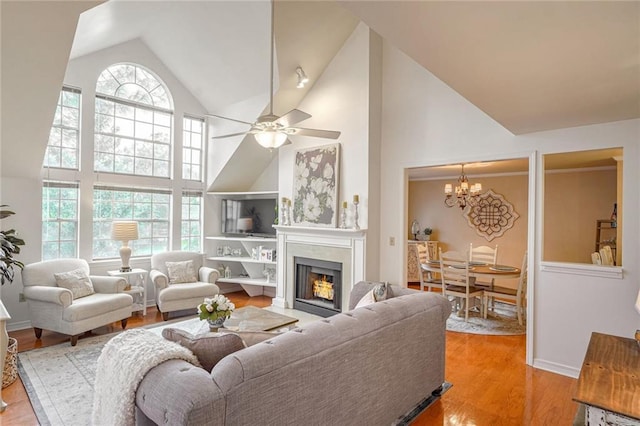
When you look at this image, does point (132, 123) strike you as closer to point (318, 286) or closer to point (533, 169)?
point (318, 286)

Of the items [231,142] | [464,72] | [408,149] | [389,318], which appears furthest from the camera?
[231,142]

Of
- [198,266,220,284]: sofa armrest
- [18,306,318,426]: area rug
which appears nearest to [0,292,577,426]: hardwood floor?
[18,306,318,426]: area rug

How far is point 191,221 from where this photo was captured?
248 inches

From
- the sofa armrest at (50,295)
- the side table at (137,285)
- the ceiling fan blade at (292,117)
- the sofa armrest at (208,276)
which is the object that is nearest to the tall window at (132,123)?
the side table at (137,285)

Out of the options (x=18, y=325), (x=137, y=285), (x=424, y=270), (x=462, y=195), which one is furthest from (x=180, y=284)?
(x=462, y=195)

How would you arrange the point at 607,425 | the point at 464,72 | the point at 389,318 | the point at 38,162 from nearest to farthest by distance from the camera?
the point at 607,425, the point at 464,72, the point at 389,318, the point at 38,162

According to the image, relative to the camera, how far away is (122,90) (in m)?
5.43

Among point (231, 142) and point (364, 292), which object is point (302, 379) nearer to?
point (364, 292)

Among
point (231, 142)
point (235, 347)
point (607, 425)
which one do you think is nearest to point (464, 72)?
point (607, 425)

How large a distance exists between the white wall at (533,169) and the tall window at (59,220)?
435cm

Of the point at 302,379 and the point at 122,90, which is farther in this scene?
the point at 122,90

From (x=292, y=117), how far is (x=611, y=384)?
2887 millimetres

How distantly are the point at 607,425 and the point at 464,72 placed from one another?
1839 mm

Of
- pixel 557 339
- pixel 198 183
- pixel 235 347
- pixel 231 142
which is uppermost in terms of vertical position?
pixel 231 142
